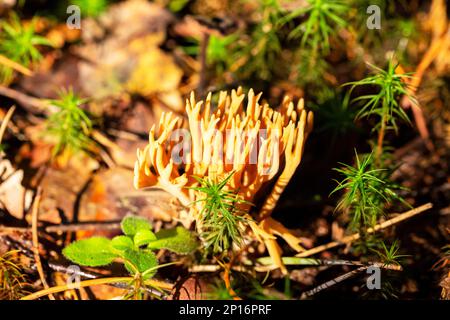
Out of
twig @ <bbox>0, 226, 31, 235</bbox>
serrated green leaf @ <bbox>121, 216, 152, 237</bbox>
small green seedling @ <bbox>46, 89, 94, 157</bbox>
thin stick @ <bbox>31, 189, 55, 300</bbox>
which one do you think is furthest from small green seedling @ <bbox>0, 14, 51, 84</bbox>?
serrated green leaf @ <bbox>121, 216, 152, 237</bbox>

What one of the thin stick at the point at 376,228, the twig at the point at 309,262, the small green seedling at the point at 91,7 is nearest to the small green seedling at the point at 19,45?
the small green seedling at the point at 91,7

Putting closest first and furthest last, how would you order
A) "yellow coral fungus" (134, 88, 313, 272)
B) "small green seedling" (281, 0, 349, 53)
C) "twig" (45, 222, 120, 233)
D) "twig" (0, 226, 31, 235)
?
"yellow coral fungus" (134, 88, 313, 272)
"twig" (0, 226, 31, 235)
"twig" (45, 222, 120, 233)
"small green seedling" (281, 0, 349, 53)

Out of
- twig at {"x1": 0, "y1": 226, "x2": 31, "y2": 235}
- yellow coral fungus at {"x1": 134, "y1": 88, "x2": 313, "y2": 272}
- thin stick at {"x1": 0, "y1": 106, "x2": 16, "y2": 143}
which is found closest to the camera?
yellow coral fungus at {"x1": 134, "y1": 88, "x2": 313, "y2": 272}

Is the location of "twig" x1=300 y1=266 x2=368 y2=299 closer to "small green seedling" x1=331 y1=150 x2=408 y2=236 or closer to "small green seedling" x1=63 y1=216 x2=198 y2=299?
"small green seedling" x1=331 y1=150 x2=408 y2=236

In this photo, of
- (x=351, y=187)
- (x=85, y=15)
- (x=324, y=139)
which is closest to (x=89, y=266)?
(x=351, y=187)

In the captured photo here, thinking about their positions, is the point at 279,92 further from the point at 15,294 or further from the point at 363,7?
the point at 15,294

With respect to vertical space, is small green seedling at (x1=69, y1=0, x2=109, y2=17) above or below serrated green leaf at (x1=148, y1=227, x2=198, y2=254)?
above
